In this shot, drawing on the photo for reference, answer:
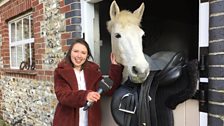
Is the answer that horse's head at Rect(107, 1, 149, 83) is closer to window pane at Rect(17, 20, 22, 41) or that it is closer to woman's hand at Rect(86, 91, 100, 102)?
woman's hand at Rect(86, 91, 100, 102)

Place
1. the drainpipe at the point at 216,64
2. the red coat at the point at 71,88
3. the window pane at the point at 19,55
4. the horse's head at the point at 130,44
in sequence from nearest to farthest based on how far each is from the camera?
the drainpipe at the point at 216,64, the horse's head at the point at 130,44, the red coat at the point at 71,88, the window pane at the point at 19,55

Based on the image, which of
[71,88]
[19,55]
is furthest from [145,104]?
[19,55]

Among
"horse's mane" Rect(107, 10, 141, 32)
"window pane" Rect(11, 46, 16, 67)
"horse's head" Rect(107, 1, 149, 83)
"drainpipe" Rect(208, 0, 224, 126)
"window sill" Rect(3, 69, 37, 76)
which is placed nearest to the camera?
"drainpipe" Rect(208, 0, 224, 126)

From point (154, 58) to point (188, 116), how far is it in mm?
637

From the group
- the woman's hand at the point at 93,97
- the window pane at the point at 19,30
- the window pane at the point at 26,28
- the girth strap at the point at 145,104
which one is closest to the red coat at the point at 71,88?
the woman's hand at the point at 93,97

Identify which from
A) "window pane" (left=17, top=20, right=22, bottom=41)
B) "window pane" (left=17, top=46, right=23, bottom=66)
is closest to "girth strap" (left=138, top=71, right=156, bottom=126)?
"window pane" (left=17, top=46, right=23, bottom=66)

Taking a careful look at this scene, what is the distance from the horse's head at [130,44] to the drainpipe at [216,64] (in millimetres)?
435

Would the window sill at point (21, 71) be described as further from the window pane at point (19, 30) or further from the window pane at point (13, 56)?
the window pane at point (19, 30)

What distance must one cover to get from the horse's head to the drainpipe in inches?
17.1

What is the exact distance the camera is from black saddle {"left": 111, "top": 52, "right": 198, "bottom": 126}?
208cm

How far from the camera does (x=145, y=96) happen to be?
84.1 inches

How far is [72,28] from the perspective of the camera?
3.41 meters

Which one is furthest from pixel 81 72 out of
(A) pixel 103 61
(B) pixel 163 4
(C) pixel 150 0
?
(B) pixel 163 4

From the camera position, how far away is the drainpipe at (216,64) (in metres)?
1.80
